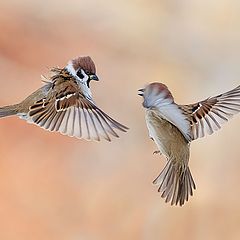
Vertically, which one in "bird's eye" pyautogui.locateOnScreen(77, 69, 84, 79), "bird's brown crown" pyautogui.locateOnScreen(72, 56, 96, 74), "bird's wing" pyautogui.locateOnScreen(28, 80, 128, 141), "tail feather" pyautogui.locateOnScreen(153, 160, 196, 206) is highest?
"bird's brown crown" pyautogui.locateOnScreen(72, 56, 96, 74)

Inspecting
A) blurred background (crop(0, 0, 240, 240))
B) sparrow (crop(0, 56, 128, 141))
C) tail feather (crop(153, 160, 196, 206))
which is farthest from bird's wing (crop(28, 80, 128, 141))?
blurred background (crop(0, 0, 240, 240))

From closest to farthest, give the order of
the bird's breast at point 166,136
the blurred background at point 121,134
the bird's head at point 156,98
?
the bird's head at point 156,98 < the bird's breast at point 166,136 < the blurred background at point 121,134

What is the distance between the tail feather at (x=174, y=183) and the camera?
38.3 inches

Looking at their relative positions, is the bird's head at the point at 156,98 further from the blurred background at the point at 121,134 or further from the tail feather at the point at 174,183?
the blurred background at the point at 121,134

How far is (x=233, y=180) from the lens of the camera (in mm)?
1540

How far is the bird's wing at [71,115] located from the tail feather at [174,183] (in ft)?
0.46

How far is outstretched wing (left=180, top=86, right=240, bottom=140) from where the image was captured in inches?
38.7

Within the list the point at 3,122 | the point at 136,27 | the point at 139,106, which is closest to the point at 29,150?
the point at 3,122

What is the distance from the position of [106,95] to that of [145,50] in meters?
0.16

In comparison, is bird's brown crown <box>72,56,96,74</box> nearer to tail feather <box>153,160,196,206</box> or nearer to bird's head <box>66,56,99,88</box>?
bird's head <box>66,56,99,88</box>

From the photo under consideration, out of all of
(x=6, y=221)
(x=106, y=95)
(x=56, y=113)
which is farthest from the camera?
(x=106, y=95)

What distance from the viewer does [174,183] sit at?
3.24 ft

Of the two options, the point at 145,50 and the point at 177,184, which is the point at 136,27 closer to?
the point at 145,50

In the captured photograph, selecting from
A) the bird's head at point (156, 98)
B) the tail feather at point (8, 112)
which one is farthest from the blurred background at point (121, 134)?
the bird's head at point (156, 98)
